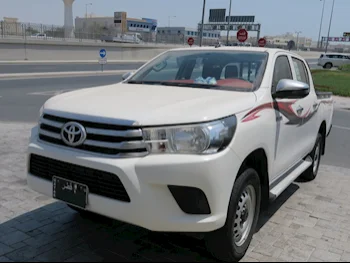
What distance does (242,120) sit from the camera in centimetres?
312

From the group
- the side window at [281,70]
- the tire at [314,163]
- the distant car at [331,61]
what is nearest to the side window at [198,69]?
the side window at [281,70]

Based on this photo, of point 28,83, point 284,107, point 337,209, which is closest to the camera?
point 284,107

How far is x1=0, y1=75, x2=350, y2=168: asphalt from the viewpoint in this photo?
26.3 ft

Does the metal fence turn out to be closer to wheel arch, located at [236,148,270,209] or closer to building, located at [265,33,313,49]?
wheel arch, located at [236,148,270,209]

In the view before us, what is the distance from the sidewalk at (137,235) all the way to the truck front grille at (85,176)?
75 cm

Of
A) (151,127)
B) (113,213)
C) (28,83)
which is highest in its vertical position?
(151,127)

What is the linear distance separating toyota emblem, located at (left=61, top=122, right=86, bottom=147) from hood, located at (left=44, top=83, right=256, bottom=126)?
11 cm

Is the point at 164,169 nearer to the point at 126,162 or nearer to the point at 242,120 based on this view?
the point at 126,162

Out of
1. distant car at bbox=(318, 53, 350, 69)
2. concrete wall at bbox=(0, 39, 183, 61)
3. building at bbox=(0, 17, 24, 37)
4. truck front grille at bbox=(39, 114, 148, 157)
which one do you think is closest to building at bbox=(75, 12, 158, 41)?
concrete wall at bbox=(0, 39, 183, 61)

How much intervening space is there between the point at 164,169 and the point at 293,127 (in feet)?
7.03

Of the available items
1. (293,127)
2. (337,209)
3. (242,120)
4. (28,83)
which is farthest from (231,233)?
(28,83)

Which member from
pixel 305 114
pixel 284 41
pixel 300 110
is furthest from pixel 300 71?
pixel 284 41

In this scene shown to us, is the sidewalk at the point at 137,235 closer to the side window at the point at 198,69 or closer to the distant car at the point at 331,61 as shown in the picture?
the side window at the point at 198,69

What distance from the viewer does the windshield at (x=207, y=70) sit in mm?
3992
